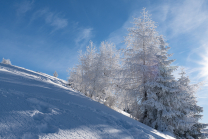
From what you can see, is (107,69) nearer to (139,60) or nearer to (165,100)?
(139,60)

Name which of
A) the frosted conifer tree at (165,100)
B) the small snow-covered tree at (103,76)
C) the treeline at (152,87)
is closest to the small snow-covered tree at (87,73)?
the small snow-covered tree at (103,76)

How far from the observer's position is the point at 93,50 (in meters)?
18.2

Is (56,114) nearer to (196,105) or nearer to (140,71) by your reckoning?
(140,71)

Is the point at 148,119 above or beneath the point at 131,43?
beneath

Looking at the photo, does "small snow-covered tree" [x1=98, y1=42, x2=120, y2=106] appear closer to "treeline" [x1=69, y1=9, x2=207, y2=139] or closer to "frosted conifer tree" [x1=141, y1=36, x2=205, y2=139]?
"treeline" [x1=69, y1=9, x2=207, y2=139]

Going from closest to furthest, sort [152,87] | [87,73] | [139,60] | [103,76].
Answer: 1. [152,87]
2. [139,60]
3. [103,76]
4. [87,73]

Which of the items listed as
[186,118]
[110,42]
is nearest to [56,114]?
[186,118]

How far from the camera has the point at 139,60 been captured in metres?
10.3

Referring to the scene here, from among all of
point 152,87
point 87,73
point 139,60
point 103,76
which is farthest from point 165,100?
point 87,73

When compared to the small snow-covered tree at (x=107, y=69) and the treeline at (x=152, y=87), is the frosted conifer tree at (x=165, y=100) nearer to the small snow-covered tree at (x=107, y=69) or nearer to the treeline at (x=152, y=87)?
the treeline at (x=152, y=87)

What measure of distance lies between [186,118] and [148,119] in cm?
332

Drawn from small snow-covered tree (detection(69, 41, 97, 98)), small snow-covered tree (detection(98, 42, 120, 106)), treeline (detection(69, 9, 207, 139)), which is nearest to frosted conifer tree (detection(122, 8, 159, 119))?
treeline (detection(69, 9, 207, 139))

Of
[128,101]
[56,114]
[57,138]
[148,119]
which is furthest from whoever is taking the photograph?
[128,101]

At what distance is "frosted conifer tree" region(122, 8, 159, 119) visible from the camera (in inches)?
376
